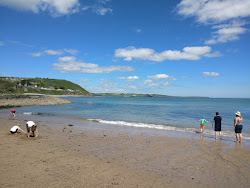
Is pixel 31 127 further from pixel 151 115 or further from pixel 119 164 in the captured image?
pixel 151 115

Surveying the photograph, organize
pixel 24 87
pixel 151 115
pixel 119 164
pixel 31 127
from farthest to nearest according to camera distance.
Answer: pixel 24 87 < pixel 151 115 < pixel 31 127 < pixel 119 164

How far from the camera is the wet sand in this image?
5559mm

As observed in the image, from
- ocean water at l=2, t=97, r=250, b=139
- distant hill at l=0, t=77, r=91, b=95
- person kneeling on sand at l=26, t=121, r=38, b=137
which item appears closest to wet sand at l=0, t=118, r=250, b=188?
person kneeling on sand at l=26, t=121, r=38, b=137

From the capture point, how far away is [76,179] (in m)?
5.55

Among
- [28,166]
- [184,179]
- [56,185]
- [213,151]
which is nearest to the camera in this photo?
[56,185]

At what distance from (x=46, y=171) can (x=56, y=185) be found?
1.21 m

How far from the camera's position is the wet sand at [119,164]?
556 centimetres

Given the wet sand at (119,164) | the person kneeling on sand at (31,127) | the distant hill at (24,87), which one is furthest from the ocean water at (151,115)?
the distant hill at (24,87)

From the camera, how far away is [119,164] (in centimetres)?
715

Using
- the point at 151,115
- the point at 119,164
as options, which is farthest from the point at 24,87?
the point at 119,164

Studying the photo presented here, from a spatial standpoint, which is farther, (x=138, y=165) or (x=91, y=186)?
(x=138, y=165)

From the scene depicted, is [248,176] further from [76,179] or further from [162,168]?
[76,179]

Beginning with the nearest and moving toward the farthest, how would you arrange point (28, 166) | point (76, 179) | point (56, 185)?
point (56, 185) < point (76, 179) < point (28, 166)

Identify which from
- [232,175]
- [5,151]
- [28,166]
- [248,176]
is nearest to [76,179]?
[28,166]
